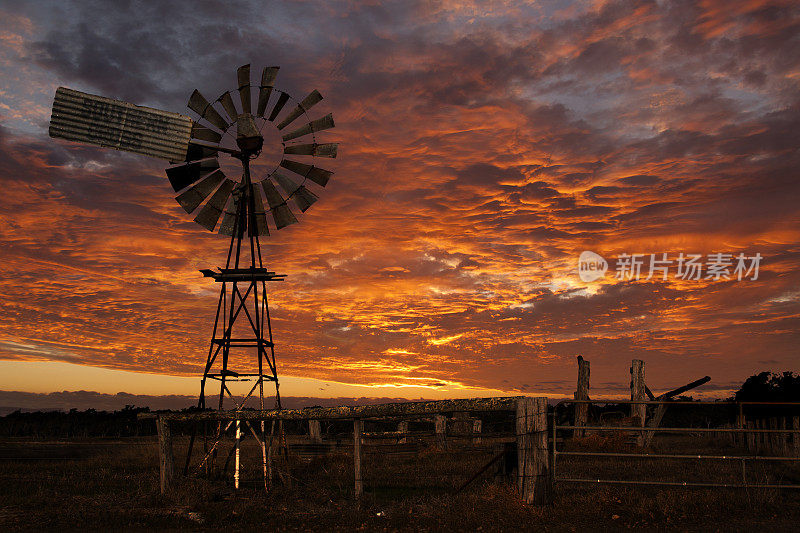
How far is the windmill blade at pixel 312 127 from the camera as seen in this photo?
62.3ft

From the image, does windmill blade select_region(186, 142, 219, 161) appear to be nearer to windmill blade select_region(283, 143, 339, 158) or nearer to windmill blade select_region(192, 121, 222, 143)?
windmill blade select_region(192, 121, 222, 143)

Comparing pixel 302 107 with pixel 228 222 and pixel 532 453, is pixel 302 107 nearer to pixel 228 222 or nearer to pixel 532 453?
pixel 228 222

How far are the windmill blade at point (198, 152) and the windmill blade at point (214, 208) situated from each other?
91 centimetres

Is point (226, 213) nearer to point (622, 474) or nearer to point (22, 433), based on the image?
point (622, 474)

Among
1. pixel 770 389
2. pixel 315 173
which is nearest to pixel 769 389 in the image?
pixel 770 389

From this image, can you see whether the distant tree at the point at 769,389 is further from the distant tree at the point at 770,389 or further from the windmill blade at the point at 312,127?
the windmill blade at the point at 312,127

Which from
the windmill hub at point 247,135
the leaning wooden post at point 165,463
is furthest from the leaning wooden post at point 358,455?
the windmill hub at point 247,135

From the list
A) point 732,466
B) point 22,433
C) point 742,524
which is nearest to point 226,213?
point 742,524

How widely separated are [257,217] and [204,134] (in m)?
2.91

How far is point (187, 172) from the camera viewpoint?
1864cm

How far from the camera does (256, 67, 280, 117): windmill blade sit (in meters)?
18.8

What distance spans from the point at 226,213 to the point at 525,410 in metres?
11.2

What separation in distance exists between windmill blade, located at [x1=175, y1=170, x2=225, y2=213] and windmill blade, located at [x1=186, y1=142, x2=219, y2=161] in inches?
21.4

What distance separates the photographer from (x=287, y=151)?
1920 centimetres
